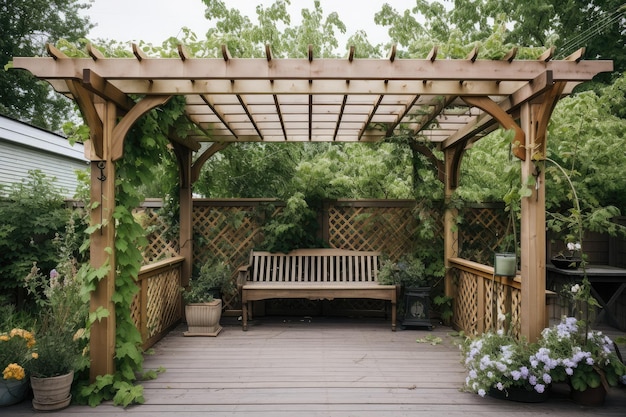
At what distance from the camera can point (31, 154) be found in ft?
29.2

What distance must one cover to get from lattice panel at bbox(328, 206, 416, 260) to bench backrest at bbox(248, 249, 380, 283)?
237mm

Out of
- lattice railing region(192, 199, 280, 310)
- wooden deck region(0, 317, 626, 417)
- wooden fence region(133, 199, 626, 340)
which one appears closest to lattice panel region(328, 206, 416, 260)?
wooden fence region(133, 199, 626, 340)

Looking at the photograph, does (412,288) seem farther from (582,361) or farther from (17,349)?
(17,349)

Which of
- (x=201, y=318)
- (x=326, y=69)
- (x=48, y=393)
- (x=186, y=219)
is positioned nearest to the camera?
(x=48, y=393)

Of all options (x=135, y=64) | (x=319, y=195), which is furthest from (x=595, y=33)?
(x=135, y=64)

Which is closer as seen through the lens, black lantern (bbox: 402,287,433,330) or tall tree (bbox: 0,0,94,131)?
black lantern (bbox: 402,287,433,330)

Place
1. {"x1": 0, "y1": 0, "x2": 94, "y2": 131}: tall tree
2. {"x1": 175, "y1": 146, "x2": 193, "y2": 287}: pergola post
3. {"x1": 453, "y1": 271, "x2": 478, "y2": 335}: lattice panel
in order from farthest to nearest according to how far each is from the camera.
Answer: {"x1": 0, "y1": 0, "x2": 94, "y2": 131}: tall tree < {"x1": 175, "y1": 146, "x2": 193, "y2": 287}: pergola post < {"x1": 453, "y1": 271, "x2": 478, "y2": 335}: lattice panel

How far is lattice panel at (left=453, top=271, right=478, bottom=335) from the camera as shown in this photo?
490cm

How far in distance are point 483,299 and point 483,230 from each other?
1.65 m

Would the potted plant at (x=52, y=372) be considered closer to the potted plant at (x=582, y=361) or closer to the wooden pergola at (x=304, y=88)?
the wooden pergola at (x=304, y=88)

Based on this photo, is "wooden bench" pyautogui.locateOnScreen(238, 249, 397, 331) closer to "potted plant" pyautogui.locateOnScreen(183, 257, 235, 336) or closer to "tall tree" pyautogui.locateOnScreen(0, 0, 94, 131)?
"potted plant" pyautogui.locateOnScreen(183, 257, 235, 336)

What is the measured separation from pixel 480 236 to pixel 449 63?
3436mm

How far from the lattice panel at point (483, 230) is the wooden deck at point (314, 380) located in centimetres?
135

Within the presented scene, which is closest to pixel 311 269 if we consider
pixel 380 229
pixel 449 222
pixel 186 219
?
pixel 380 229
